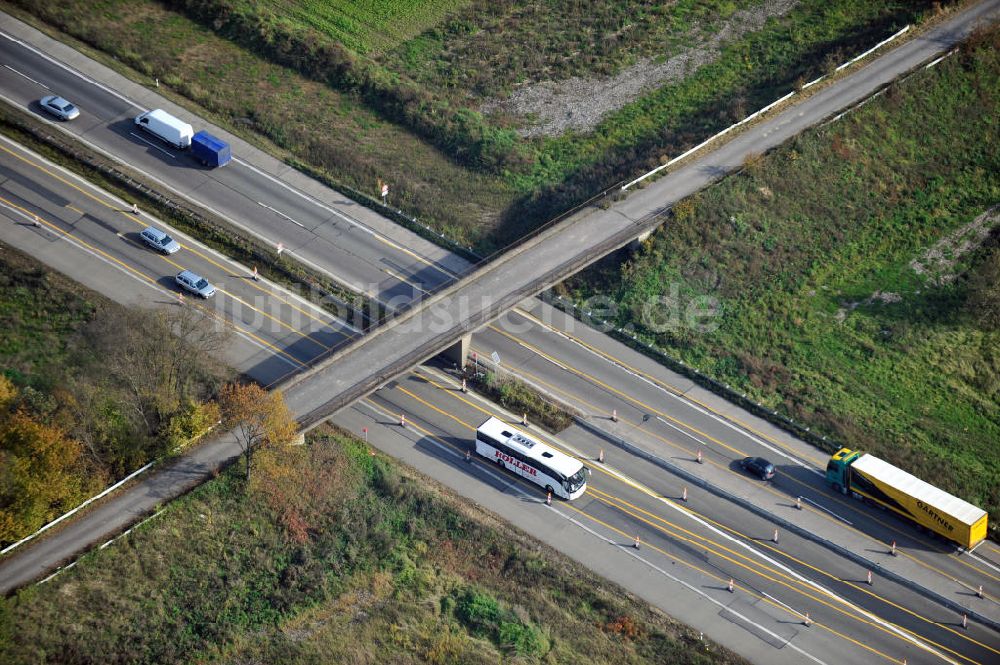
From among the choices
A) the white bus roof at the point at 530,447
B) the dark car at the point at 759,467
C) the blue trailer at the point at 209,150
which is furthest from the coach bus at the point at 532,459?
the blue trailer at the point at 209,150

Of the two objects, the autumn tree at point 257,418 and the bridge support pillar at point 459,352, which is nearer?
the autumn tree at point 257,418

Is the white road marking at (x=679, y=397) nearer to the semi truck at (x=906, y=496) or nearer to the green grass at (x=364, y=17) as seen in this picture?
the semi truck at (x=906, y=496)

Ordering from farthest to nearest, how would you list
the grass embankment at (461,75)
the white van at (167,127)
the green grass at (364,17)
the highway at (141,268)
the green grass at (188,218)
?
the green grass at (364,17), the grass embankment at (461,75), the white van at (167,127), the green grass at (188,218), the highway at (141,268)

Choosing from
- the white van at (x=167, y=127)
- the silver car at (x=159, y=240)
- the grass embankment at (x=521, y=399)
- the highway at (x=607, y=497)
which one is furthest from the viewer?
the white van at (x=167, y=127)

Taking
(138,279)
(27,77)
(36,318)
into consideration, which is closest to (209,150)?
(138,279)

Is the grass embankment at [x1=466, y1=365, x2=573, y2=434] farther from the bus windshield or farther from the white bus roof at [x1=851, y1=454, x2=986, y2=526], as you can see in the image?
the white bus roof at [x1=851, y1=454, x2=986, y2=526]

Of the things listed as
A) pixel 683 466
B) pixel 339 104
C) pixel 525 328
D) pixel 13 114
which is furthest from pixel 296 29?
pixel 683 466

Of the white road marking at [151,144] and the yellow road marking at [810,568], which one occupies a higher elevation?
the white road marking at [151,144]
